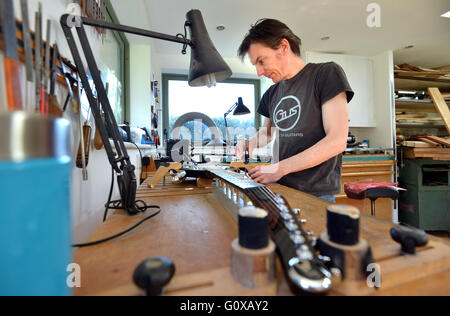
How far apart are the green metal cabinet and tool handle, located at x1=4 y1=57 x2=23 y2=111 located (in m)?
3.82

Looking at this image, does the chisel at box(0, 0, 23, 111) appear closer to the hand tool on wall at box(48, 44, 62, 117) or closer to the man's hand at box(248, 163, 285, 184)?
the hand tool on wall at box(48, 44, 62, 117)

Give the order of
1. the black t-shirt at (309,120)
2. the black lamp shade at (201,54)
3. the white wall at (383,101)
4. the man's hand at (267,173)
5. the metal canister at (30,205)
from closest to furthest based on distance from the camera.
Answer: the metal canister at (30,205)
the black lamp shade at (201,54)
the man's hand at (267,173)
the black t-shirt at (309,120)
the white wall at (383,101)

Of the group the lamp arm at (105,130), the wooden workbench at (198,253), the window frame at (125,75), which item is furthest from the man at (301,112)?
the window frame at (125,75)

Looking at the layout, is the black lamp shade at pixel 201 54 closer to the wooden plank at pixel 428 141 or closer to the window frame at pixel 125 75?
the window frame at pixel 125 75

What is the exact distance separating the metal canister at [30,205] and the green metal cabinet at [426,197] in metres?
3.75

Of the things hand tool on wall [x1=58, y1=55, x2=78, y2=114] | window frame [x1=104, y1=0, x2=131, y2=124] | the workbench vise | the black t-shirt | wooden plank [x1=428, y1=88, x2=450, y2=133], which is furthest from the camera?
wooden plank [x1=428, y1=88, x2=450, y2=133]

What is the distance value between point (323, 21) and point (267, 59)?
1.87 meters

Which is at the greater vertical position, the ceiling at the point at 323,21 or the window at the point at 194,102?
the ceiling at the point at 323,21

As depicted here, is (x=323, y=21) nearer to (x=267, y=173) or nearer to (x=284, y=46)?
(x=284, y=46)

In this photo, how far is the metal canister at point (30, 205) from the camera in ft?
0.52

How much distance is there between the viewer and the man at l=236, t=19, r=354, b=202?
894mm

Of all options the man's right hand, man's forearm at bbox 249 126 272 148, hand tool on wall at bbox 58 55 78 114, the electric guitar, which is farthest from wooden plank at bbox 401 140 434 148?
hand tool on wall at bbox 58 55 78 114

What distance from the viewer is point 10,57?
0.38 m

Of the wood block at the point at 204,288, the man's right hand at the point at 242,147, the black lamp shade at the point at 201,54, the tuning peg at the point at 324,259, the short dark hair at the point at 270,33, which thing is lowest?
the wood block at the point at 204,288
